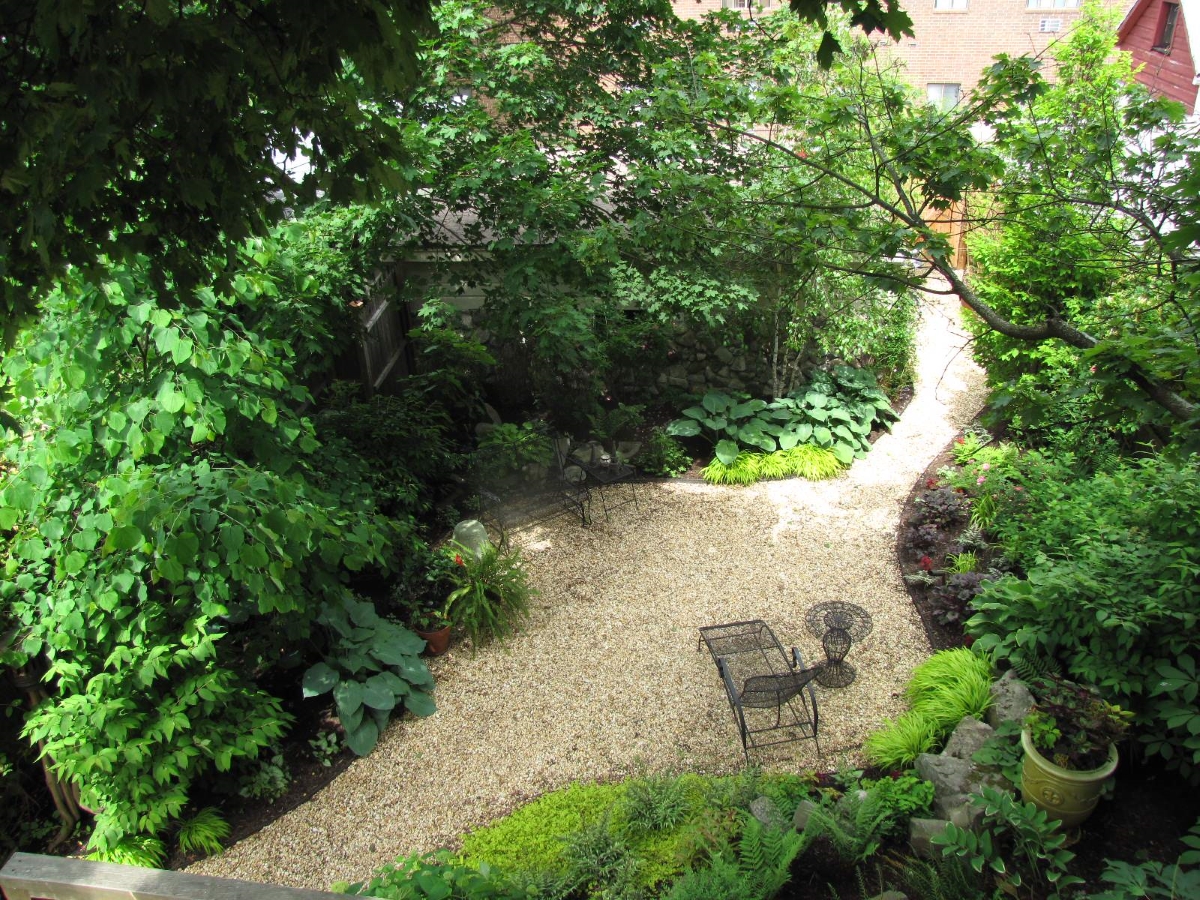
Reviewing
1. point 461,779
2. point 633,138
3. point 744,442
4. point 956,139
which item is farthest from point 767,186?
point 461,779

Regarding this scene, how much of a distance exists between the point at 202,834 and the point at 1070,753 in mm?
4502

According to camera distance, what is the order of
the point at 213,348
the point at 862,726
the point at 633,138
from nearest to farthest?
the point at 213,348
the point at 862,726
the point at 633,138

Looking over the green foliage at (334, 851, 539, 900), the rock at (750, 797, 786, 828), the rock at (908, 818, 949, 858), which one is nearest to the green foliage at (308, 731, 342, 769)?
the green foliage at (334, 851, 539, 900)

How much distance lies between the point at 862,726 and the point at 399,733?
3.00 m

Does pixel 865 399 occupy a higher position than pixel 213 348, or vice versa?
pixel 213 348

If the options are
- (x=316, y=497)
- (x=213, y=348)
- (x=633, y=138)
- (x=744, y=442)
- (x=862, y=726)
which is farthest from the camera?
(x=744, y=442)

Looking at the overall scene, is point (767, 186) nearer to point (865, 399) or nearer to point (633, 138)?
point (633, 138)

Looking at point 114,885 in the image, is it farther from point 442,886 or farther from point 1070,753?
point 1070,753

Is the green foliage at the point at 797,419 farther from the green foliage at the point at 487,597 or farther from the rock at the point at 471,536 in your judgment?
the green foliage at the point at 487,597

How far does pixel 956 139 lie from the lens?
13.6 ft

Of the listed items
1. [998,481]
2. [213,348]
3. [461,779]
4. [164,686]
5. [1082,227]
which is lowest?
[461,779]

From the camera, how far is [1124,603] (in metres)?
4.19

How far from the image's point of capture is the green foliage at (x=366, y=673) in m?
4.93

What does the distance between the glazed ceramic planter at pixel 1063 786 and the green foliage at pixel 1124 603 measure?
402mm
